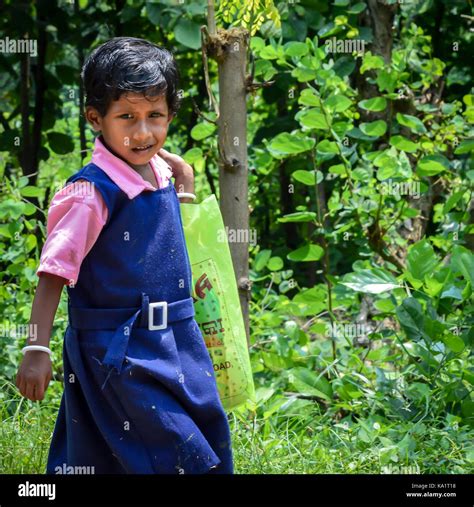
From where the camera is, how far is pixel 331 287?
4316mm

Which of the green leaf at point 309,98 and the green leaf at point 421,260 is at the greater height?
the green leaf at point 309,98

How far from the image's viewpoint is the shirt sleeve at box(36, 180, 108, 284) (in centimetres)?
242

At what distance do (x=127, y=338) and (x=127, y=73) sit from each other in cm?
66

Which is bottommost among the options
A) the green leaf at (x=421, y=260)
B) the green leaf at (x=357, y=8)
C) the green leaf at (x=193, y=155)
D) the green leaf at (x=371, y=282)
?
the green leaf at (x=371, y=282)

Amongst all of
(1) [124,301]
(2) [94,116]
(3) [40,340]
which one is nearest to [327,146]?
(2) [94,116]

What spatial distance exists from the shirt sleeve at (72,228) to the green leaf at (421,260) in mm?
1513

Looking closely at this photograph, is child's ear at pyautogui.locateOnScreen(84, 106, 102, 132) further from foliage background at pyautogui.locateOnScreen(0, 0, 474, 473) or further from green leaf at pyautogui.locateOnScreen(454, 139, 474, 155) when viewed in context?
green leaf at pyautogui.locateOnScreen(454, 139, 474, 155)

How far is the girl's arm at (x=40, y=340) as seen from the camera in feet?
7.93

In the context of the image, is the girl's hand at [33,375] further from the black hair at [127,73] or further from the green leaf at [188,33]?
the green leaf at [188,33]

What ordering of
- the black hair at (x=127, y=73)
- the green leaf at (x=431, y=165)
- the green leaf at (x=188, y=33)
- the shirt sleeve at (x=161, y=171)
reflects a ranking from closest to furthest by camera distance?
the black hair at (x=127, y=73)
the shirt sleeve at (x=161, y=171)
the green leaf at (x=431, y=165)
the green leaf at (x=188, y=33)

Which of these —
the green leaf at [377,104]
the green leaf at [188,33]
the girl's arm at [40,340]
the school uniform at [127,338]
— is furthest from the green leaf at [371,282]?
the green leaf at [188,33]

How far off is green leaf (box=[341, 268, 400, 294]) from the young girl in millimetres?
1105

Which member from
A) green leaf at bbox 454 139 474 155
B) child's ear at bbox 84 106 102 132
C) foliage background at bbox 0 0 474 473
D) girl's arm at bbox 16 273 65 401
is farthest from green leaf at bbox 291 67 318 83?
girl's arm at bbox 16 273 65 401

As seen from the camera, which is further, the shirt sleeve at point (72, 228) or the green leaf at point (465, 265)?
the green leaf at point (465, 265)
